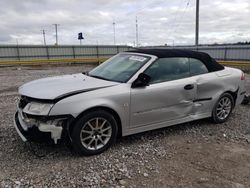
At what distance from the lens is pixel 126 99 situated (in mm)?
3924

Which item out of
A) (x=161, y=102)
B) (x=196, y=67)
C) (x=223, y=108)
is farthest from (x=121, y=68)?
(x=223, y=108)

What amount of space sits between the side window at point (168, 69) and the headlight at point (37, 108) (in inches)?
68.3

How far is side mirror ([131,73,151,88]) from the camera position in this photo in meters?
4.05

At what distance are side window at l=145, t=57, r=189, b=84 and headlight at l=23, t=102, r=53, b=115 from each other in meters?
1.73

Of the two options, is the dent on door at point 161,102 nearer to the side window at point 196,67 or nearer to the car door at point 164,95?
the car door at point 164,95

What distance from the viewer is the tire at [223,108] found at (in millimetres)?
5219

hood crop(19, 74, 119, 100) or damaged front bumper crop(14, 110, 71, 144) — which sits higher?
hood crop(19, 74, 119, 100)

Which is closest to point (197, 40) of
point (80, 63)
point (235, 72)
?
point (80, 63)

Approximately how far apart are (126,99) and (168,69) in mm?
1114

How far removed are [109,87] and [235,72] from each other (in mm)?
3142

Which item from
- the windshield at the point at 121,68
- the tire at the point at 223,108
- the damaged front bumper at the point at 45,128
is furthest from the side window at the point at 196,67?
the damaged front bumper at the point at 45,128

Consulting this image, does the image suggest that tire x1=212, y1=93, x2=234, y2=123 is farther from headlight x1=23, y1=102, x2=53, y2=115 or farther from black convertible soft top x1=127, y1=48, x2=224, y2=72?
headlight x1=23, y1=102, x2=53, y2=115

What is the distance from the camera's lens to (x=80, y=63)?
27.2 meters

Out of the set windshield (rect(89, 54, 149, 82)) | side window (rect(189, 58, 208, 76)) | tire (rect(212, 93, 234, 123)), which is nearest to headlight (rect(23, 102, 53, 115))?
windshield (rect(89, 54, 149, 82))
